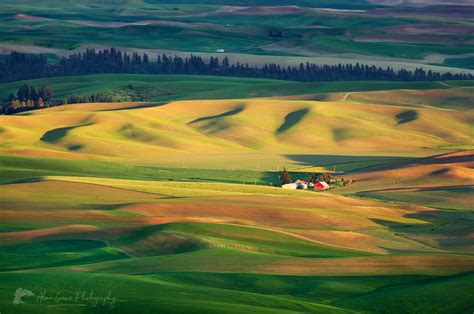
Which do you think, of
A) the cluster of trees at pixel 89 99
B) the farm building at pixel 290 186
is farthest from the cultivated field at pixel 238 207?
the cluster of trees at pixel 89 99

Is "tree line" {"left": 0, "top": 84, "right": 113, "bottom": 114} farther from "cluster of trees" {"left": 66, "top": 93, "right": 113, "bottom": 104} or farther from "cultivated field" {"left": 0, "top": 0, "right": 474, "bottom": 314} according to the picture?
"cultivated field" {"left": 0, "top": 0, "right": 474, "bottom": 314}

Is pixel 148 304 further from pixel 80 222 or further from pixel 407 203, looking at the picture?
pixel 407 203

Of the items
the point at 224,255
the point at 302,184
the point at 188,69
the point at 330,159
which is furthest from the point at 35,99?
the point at 224,255

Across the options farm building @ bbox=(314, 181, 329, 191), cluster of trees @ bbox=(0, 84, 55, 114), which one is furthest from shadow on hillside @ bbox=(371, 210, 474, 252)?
cluster of trees @ bbox=(0, 84, 55, 114)

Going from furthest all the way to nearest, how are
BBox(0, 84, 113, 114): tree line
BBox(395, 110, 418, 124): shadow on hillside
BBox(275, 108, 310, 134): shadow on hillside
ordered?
BBox(0, 84, 113, 114): tree line → BBox(395, 110, 418, 124): shadow on hillside → BBox(275, 108, 310, 134): shadow on hillside

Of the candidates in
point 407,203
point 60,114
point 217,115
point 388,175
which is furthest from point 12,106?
point 407,203

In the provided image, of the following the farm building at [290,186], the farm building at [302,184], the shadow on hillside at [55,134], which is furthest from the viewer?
the shadow on hillside at [55,134]

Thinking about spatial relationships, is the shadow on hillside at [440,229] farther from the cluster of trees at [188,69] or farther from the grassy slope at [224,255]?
the cluster of trees at [188,69]
